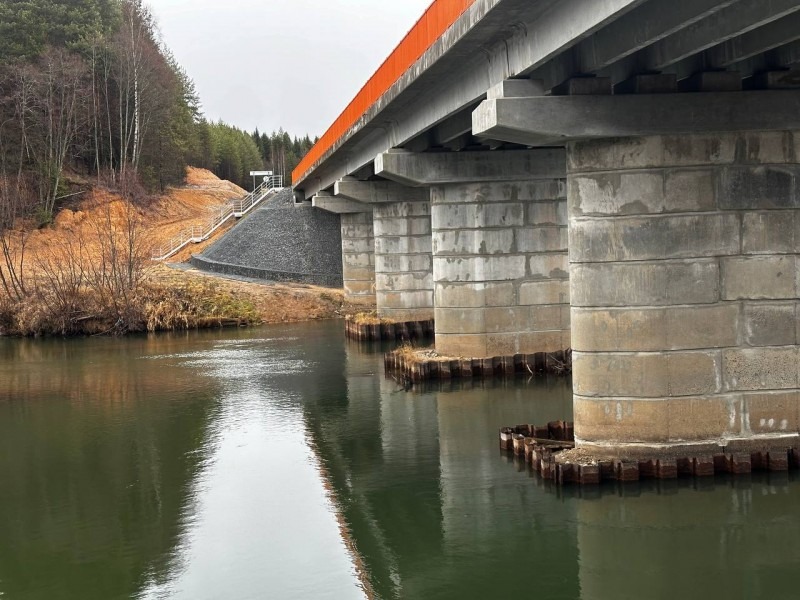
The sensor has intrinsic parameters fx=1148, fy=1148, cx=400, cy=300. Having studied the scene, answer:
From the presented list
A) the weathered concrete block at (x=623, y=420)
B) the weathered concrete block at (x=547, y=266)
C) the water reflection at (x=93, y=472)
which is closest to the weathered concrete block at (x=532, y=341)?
the weathered concrete block at (x=547, y=266)

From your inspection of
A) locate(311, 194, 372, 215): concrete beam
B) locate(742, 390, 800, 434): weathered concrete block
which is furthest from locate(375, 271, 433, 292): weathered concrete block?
locate(742, 390, 800, 434): weathered concrete block

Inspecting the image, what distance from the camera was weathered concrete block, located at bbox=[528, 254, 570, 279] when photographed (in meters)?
28.5

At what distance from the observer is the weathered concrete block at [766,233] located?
16.4 m

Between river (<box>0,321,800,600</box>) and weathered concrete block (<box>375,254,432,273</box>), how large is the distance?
13.8m

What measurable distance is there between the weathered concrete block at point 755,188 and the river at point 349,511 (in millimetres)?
3870

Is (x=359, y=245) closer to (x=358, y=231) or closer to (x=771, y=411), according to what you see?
(x=358, y=231)

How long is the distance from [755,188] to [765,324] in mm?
1953

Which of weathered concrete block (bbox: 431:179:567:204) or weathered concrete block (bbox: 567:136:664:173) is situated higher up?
weathered concrete block (bbox: 431:179:567:204)

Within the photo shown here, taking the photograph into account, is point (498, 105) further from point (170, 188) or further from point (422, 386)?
point (170, 188)

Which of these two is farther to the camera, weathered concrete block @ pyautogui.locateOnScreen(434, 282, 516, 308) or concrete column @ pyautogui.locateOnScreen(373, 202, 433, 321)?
concrete column @ pyautogui.locateOnScreen(373, 202, 433, 321)

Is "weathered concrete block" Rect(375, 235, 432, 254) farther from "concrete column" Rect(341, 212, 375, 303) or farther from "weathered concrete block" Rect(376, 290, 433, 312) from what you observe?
"concrete column" Rect(341, 212, 375, 303)

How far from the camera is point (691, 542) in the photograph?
46.2 ft

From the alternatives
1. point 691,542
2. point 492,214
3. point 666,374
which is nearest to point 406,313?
point 492,214

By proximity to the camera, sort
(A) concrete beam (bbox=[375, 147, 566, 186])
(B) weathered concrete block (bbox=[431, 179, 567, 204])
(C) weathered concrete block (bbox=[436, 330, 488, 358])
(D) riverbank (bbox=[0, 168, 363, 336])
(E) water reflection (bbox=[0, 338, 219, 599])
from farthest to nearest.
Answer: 1. (D) riverbank (bbox=[0, 168, 363, 336])
2. (C) weathered concrete block (bbox=[436, 330, 488, 358])
3. (B) weathered concrete block (bbox=[431, 179, 567, 204])
4. (A) concrete beam (bbox=[375, 147, 566, 186])
5. (E) water reflection (bbox=[0, 338, 219, 599])
